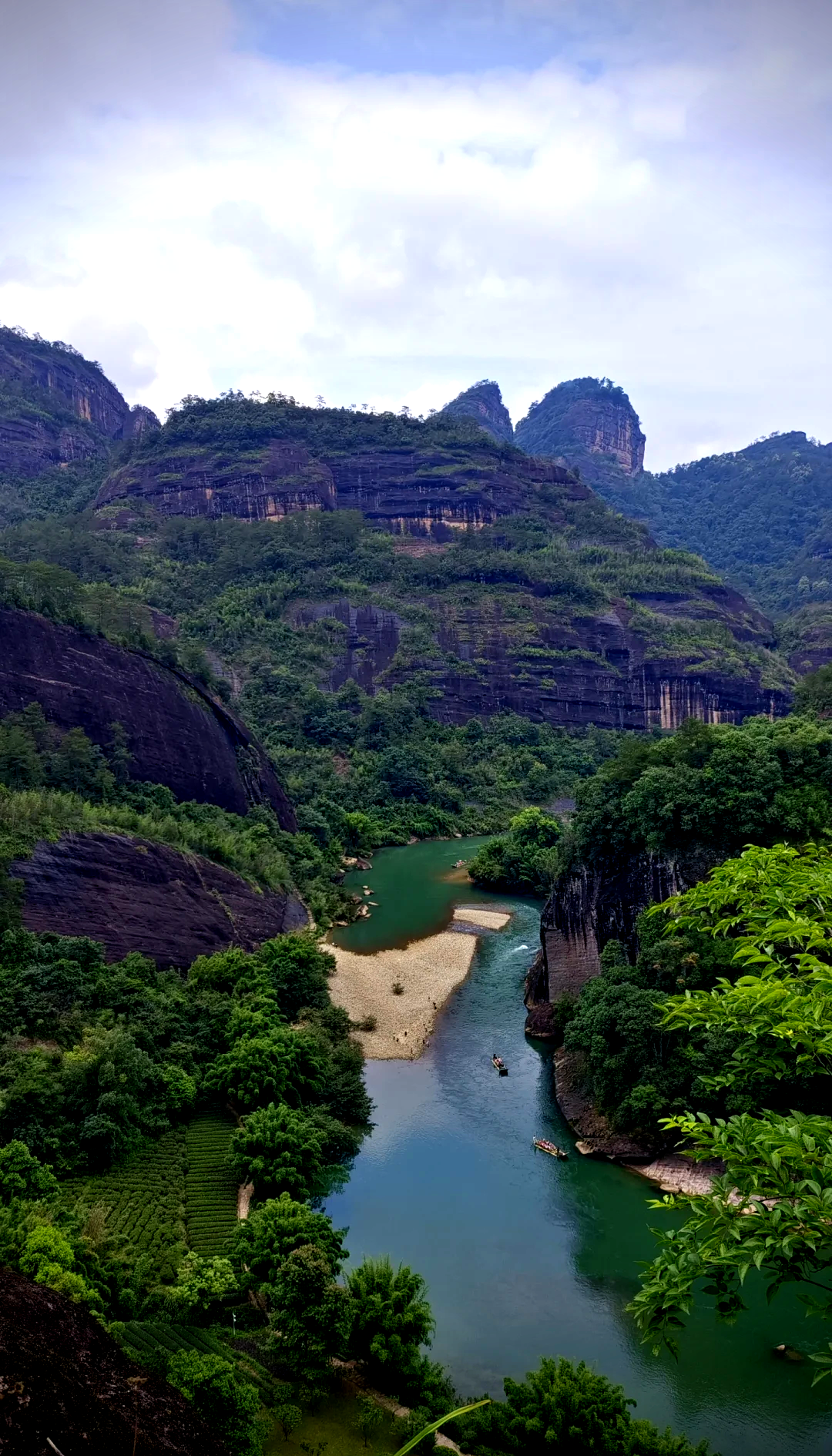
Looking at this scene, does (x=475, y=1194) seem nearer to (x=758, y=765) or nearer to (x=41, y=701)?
(x=758, y=765)

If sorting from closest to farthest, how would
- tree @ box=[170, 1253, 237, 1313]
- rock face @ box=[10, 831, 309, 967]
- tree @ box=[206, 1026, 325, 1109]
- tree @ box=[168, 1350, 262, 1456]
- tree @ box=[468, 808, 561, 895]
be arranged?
1. tree @ box=[168, 1350, 262, 1456]
2. tree @ box=[170, 1253, 237, 1313]
3. tree @ box=[206, 1026, 325, 1109]
4. rock face @ box=[10, 831, 309, 967]
5. tree @ box=[468, 808, 561, 895]

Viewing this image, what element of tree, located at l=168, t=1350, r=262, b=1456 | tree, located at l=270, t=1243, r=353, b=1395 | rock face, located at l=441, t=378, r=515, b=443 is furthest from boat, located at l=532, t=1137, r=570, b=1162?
rock face, located at l=441, t=378, r=515, b=443

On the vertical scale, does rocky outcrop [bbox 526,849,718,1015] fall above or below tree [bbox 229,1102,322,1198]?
above

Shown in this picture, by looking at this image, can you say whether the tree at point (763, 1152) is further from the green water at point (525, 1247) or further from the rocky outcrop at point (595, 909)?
the rocky outcrop at point (595, 909)

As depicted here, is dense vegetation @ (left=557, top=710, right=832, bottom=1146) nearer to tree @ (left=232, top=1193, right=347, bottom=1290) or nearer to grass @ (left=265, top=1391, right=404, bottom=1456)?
tree @ (left=232, top=1193, right=347, bottom=1290)

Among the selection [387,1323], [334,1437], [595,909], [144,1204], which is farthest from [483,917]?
[334,1437]

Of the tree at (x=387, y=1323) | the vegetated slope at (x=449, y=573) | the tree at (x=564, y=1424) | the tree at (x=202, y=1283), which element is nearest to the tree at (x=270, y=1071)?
the tree at (x=202, y=1283)

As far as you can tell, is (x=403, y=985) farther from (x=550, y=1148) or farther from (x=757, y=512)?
(x=757, y=512)
